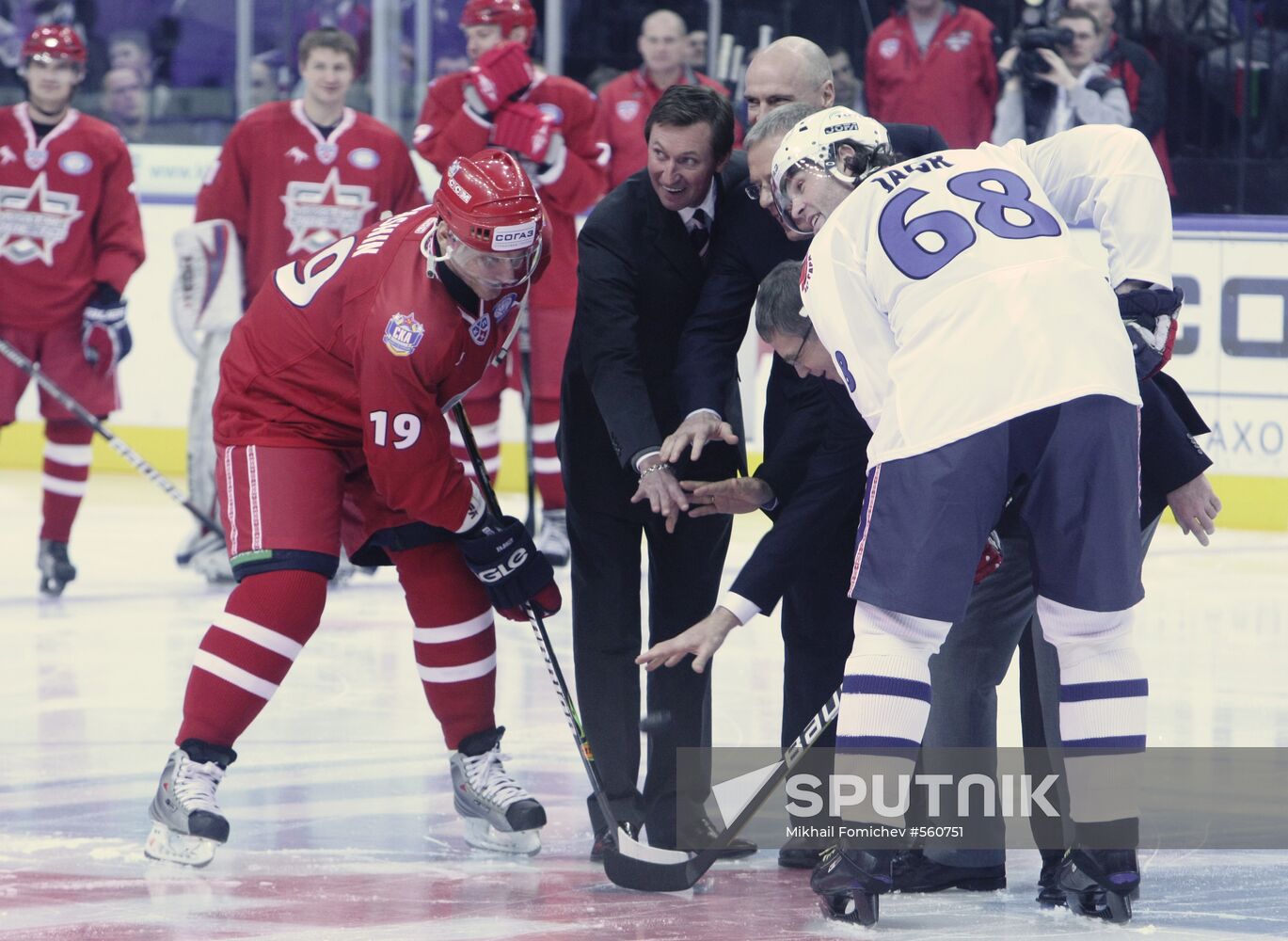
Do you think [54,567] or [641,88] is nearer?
[54,567]

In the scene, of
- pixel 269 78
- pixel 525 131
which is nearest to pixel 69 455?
pixel 525 131

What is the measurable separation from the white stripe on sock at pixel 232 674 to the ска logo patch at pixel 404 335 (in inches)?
20.7

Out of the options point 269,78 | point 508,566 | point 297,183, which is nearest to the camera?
point 508,566

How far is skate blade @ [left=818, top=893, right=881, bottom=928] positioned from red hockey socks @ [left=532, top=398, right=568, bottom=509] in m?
2.95

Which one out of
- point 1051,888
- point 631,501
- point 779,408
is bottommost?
point 1051,888

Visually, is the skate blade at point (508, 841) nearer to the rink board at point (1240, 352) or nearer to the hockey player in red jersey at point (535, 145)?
the hockey player in red jersey at point (535, 145)

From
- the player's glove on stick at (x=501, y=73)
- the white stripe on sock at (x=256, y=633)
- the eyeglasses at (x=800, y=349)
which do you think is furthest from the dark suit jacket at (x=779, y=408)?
the player's glove on stick at (x=501, y=73)

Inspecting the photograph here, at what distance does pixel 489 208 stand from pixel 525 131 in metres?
2.56

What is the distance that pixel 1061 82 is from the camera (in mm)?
6168

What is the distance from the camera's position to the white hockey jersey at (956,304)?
2.35 meters

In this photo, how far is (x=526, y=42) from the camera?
526 centimetres

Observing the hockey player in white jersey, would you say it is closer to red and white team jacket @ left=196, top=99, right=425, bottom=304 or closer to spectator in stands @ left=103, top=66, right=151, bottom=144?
red and white team jacket @ left=196, top=99, right=425, bottom=304

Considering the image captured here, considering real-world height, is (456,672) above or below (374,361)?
below

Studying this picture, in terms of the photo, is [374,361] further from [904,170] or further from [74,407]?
[74,407]
